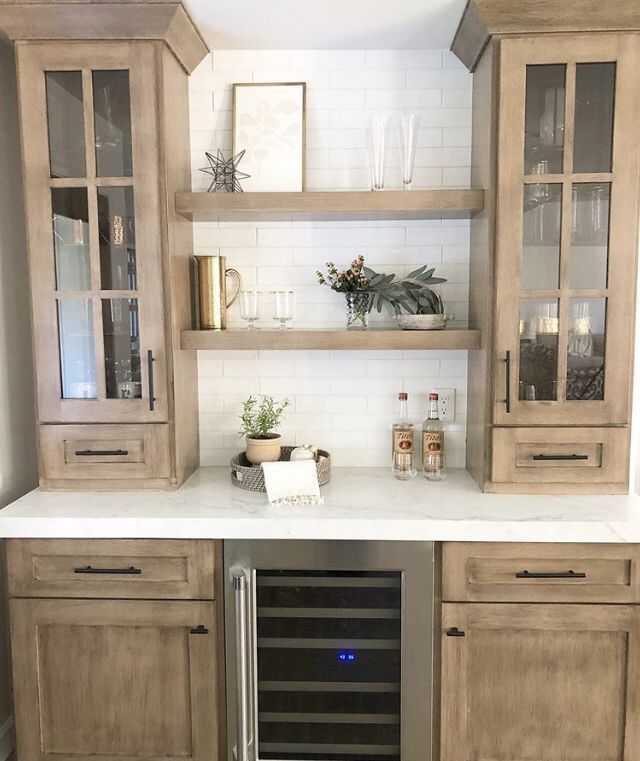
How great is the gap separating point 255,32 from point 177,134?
0.45m

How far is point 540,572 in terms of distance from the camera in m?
1.87

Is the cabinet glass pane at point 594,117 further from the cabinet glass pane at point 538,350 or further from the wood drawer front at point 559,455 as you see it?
the wood drawer front at point 559,455

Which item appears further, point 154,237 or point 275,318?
point 275,318

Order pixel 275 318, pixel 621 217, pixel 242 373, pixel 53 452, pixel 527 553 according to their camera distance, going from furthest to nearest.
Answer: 1. pixel 242 373
2. pixel 275 318
3. pixel 53 452
4. pixel 621 217
5. pixel 527 553

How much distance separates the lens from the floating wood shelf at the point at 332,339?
2.14 m

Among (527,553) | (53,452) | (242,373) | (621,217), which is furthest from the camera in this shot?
(242,373)

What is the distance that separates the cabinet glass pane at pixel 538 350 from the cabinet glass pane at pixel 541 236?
78 mm

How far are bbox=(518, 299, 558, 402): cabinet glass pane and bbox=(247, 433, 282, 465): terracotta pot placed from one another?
883 millimetres

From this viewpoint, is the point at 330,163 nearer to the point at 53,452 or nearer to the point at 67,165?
the point at 67,165

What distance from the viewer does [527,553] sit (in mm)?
1867

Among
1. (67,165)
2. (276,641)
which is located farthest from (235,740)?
(67,165)

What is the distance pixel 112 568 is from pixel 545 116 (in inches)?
78.5

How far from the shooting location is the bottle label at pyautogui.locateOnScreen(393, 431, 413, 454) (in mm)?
2312

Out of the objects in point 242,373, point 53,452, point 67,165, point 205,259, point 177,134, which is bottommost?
point 53,452
